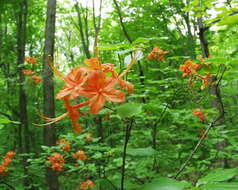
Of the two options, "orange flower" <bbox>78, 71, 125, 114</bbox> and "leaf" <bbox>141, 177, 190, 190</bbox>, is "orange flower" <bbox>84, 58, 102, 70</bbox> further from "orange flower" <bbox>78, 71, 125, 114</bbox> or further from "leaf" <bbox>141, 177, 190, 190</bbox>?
"leaf" <bbox>141, 177, 190, 190</bbox>

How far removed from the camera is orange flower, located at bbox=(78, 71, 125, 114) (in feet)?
2.81

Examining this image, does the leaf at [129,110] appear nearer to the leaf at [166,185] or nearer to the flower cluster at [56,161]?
the leaf at [166,185]

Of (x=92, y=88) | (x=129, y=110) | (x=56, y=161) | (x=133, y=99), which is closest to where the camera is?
(x=129, y=110)

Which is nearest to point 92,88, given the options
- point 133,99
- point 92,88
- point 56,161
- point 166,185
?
point 92,88

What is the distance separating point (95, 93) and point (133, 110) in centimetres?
17

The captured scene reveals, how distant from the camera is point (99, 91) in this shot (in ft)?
2.88

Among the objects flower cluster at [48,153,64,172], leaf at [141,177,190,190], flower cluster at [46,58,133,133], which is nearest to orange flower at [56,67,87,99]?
flower cluster at [46,58,133,133]

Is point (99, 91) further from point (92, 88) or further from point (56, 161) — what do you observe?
point (56, 161)

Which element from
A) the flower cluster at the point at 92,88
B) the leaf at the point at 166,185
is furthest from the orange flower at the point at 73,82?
the leaf at the point at 166,185

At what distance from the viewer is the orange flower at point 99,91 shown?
0.86 meters

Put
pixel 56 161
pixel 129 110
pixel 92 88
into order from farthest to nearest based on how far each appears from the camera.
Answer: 1. pixel 56 161
2. pixel 92 88
3. pixel 129 110

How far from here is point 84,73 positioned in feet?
3.13

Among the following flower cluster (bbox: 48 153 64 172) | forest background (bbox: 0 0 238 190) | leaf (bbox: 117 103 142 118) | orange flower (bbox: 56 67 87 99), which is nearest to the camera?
leaf (bbox: 117 103 142 118)

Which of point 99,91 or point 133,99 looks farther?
point 133,99
